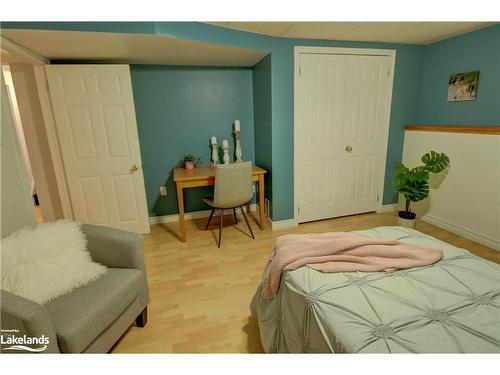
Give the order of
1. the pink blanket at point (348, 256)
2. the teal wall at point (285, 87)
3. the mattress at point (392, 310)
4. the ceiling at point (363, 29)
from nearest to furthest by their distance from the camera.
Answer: the mattress at point (392, 310) < the pink blanket at point (348, 256) < the teal wall at point (285, 87) < the ceiling at point (363, 29)

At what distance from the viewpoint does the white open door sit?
248cm

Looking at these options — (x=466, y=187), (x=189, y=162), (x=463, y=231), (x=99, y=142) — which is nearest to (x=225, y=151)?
(x=189, y=162)

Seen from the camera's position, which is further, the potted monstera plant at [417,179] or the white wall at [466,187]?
the potted monstera plant at [417,179]

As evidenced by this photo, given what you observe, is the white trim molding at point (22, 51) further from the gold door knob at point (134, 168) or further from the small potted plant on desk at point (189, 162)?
the small potted plant on desk at point (189, 162)

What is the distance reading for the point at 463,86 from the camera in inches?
105

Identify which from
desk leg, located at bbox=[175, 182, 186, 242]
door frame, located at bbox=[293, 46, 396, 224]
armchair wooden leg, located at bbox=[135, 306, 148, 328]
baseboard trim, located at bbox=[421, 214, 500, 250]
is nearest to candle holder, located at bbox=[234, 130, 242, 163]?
door frame, located at bbox=[293, 46, 396, 224]

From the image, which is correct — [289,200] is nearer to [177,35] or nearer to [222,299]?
[222,299]

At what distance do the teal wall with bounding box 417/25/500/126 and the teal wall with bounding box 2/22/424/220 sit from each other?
0.12m

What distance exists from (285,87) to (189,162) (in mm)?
1419

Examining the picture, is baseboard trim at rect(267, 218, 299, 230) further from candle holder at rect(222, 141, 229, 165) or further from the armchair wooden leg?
the armchair wooden leg

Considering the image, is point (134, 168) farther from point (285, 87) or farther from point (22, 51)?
point (285, 87)

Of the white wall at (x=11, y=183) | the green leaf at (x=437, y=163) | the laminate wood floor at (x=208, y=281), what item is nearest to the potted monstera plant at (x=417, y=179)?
the green leaf at (x=437, y=163)

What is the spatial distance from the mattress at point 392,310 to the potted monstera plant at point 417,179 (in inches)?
58.0

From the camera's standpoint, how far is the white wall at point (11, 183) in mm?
1661
